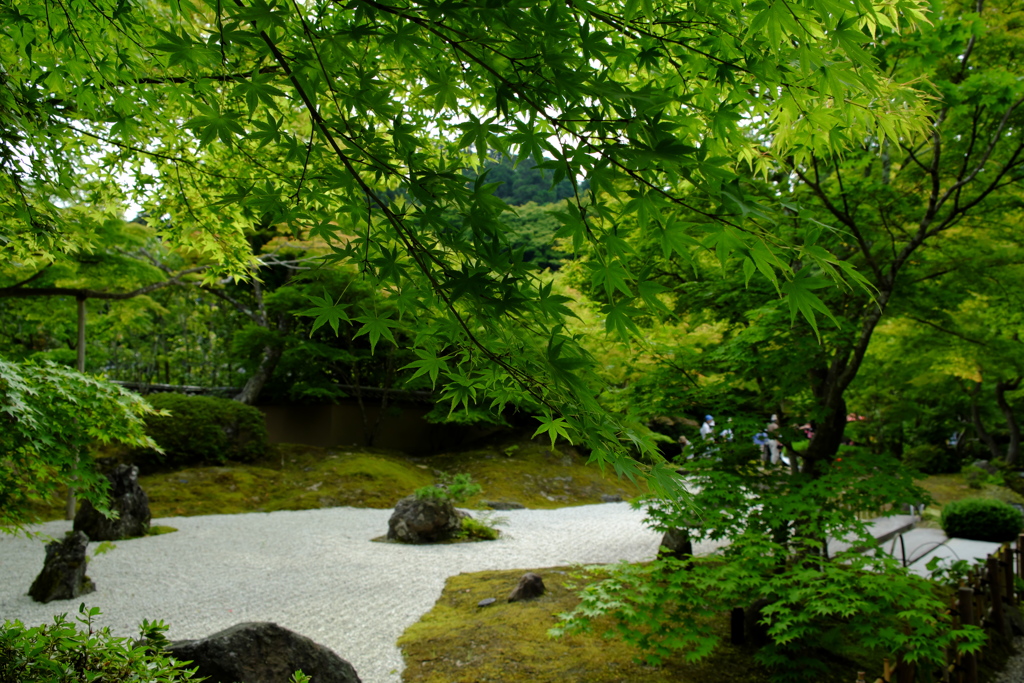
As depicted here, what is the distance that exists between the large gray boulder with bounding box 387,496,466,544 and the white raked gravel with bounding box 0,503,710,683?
294 millimetres

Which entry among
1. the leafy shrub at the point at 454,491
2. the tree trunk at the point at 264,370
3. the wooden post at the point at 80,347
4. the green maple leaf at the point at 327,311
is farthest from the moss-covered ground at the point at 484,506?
the tree trunk at the point at 264,370

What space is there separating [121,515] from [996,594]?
903 centimetres

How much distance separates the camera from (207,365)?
1555 centimetres

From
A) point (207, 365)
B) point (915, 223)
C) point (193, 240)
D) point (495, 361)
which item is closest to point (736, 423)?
point (915, 223)

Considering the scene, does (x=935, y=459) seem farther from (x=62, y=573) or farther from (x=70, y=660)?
(x=70, y=660)

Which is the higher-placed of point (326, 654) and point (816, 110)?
point (816, 110)

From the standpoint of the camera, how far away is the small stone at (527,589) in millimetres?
5266

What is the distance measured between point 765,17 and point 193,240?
2987 mm

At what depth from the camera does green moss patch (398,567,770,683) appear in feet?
12.3

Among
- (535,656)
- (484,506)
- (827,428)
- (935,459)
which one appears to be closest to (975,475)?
(935,459)

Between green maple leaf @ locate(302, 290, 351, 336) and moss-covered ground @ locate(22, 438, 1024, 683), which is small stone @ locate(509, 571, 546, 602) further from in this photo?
green maple leaf @ locate(302, 290, 351, 336)

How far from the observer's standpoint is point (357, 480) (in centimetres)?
1107

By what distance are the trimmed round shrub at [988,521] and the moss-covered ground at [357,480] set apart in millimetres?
5412

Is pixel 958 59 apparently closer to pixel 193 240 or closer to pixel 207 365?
pixel 193 240
